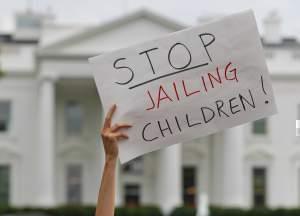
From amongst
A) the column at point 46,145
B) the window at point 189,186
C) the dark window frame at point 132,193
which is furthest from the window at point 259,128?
the column at point 46,145

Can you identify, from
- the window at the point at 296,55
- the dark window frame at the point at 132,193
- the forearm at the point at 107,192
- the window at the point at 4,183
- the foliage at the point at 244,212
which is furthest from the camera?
the window at the point at 296,55

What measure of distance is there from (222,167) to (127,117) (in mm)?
43518

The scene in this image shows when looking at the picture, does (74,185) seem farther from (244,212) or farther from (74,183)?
(244,212)

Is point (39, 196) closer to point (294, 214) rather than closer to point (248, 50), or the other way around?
point (294, 214)

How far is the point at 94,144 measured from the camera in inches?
1921

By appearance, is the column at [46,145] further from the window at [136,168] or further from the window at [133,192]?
the window at [133,192]

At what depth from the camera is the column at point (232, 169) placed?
45625 millimetres

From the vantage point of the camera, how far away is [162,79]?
169 inches

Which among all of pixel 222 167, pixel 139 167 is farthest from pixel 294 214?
pixel 139 167

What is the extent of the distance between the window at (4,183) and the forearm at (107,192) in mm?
44831

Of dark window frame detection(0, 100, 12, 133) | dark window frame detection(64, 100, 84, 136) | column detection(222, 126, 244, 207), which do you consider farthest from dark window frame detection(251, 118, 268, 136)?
dark window frame detection(0, 100, 12, 133)

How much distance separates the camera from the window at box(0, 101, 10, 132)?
4847 cm

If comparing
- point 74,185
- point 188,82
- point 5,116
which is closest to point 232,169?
point 74,185

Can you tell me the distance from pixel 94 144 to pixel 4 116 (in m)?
4.49
